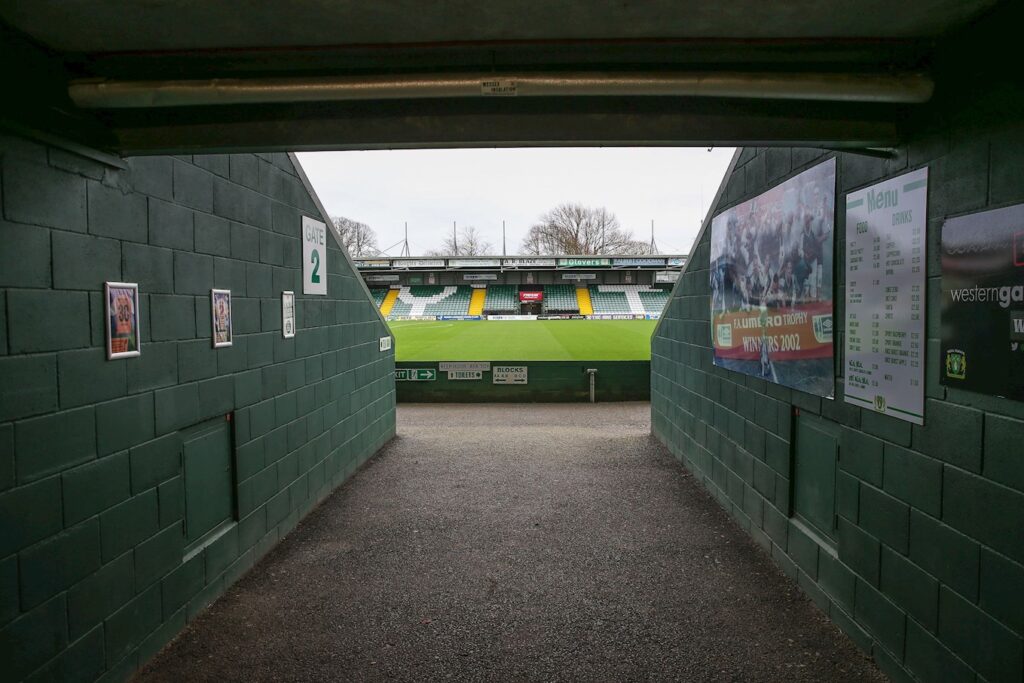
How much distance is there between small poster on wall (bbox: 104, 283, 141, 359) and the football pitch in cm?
1277

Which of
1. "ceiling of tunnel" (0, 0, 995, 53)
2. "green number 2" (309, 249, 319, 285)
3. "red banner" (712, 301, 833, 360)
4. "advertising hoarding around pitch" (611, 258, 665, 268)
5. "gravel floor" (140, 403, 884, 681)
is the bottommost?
"gravel floor" (140, 403, 884, 681)

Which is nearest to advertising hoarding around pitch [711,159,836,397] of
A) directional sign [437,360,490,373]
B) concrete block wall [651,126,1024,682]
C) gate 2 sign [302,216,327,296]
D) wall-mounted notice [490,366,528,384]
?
concrete block wall [651,126,1024,682]

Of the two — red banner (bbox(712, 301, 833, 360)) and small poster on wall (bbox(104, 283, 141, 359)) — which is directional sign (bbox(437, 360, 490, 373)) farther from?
small poster on wall (bbox(104, 283, 141, 359))

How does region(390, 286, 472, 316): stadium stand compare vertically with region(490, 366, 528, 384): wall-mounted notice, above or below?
above

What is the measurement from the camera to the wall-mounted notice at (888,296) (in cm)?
306

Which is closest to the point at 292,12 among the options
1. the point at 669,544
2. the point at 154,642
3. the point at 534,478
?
the point at 154,642

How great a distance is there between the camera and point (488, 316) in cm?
4378

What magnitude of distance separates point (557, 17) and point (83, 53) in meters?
2.34

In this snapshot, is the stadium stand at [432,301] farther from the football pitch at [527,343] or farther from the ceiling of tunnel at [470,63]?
the ceiling of tunnel at [470,63]

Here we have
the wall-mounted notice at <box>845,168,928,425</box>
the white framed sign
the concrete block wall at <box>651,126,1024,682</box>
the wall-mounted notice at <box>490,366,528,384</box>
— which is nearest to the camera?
the concrete block wall at <box>651,126,1024,682</box>

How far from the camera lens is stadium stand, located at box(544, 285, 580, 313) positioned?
148ft

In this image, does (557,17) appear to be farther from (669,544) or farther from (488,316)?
(488,316)

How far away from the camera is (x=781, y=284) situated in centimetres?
466

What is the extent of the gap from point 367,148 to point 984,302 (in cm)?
319
